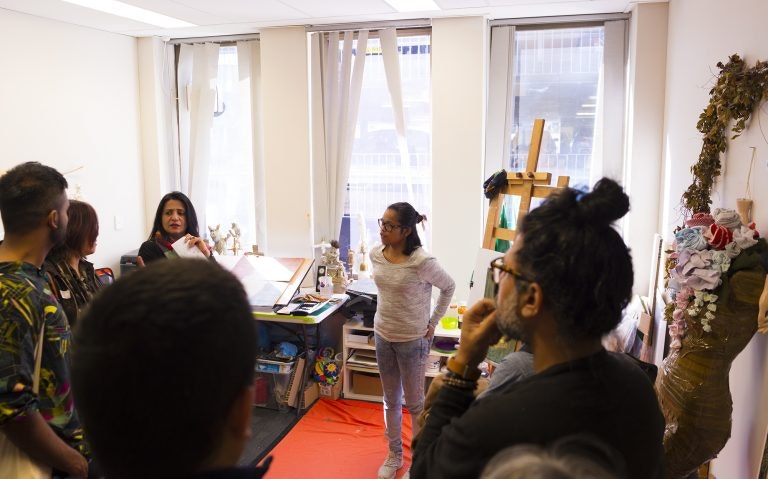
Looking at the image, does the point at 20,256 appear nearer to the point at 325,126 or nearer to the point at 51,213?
the point at 51,213

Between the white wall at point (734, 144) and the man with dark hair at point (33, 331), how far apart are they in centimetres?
199

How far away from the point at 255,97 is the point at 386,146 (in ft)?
3.84

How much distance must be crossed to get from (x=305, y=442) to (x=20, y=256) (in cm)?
247

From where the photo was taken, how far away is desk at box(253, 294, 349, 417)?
3836 mm

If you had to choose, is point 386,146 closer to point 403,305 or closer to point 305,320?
point 305,320

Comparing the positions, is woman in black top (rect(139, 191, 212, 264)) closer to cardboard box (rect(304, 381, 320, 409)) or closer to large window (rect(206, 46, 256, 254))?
cardboard box (rect(304, 381, 320, 409))

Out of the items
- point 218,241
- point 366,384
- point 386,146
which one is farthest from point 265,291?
point 386,146

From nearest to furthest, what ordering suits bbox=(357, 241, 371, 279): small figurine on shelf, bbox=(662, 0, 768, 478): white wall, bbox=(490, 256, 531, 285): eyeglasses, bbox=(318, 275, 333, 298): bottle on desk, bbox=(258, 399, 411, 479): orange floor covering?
bbox=(490, 256, 531, 285): eyeglasses, bbox=(662, 0, 768, 478): white wall, bbox=(258, 399, 411, 479): orange floor covering, bbox=(318, 275, 333, 298): bottle on desk, bbox=(357, 241, 371, 279): small figurine on shelf

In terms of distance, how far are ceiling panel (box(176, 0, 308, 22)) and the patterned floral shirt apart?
2.62 meters

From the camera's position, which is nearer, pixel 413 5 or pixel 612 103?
pixel 413 5

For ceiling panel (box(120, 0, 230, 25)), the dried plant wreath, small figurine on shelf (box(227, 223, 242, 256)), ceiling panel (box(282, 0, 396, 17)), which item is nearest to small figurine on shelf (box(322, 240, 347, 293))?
small figurine on shelf (box(227, 223, 242, 256))

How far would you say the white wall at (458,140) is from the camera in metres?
4.14

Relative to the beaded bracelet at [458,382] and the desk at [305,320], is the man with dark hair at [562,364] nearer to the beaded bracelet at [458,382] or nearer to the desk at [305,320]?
the beaded bracelet at [458,382]

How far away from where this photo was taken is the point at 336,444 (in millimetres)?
3672
